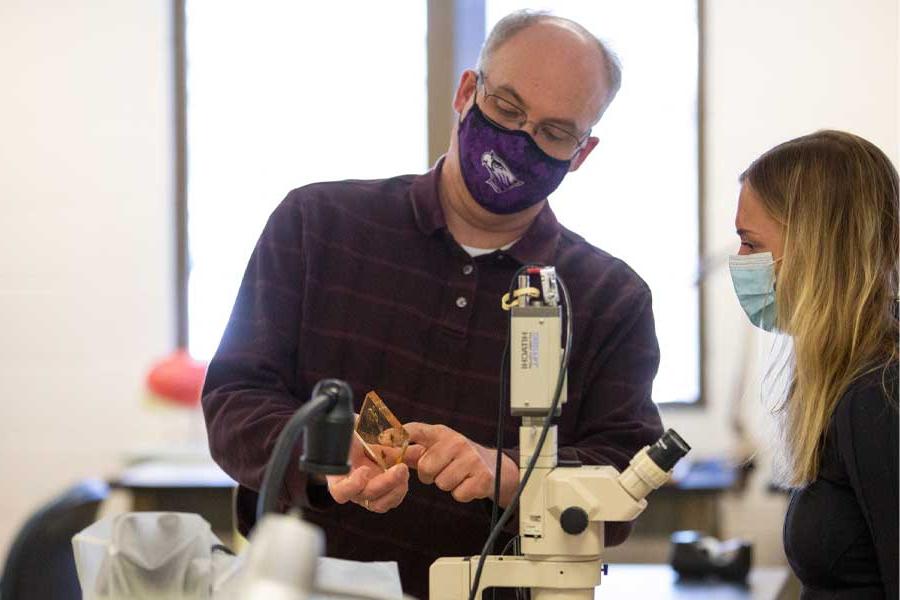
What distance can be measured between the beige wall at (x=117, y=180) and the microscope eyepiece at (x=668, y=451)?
311 cm

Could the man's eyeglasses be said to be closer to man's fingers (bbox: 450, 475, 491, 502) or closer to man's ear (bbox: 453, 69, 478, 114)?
man's ear (bbox: 453, 69, 478, 114)

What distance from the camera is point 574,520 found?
133cm

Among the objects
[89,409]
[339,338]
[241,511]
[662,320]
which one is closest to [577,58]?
[339,338]

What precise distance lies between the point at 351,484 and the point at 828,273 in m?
0.71

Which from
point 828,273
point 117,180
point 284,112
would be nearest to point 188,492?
point 117,180

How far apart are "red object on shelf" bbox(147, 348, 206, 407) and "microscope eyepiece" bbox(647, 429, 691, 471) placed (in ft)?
9.95

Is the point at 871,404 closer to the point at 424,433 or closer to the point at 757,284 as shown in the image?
the point at 757,284

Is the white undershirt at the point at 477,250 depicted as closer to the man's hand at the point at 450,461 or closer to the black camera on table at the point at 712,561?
the man's hand at the point at 450,461

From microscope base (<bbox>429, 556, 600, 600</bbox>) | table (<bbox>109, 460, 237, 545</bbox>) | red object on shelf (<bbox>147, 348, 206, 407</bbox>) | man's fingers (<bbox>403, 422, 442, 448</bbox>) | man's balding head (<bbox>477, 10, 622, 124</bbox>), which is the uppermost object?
man's balding head (<bbox>477, 10, 622, 124</bbox>)

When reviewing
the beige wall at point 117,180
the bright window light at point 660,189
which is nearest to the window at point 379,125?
the bright window light at point 660,189

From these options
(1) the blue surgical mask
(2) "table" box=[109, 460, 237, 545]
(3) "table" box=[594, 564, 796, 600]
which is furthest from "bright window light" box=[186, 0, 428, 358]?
(1) the blue surgical mask

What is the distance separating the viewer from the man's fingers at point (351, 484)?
4.71 feet

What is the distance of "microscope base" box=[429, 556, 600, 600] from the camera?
4.40 feet

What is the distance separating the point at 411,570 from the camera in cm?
185
